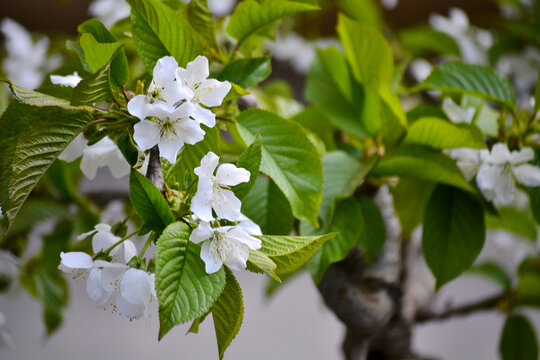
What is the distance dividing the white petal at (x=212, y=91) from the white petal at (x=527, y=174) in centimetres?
26

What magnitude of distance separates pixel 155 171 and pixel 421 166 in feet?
0.73

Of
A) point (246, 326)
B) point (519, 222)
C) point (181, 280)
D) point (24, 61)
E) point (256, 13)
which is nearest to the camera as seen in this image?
point (181, 280)

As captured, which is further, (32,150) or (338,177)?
(338,177)

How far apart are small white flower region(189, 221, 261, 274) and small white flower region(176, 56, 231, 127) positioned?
6 centimetres

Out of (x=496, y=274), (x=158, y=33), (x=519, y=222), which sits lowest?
(x=496, y=274)

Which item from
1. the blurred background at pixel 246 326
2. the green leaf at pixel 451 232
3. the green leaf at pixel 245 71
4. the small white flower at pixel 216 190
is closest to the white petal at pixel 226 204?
the small white flower at pixel 216 190

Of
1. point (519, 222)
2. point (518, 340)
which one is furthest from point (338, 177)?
point (518, 340)

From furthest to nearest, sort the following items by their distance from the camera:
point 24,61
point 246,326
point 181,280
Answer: point 246,326, point 24,61, point 181,280

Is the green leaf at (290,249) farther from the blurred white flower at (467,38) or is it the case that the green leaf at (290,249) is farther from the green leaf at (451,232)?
the blurred white flower at (467,38)

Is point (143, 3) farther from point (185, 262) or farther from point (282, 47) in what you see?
point (282, 47)

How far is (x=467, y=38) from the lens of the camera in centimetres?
80

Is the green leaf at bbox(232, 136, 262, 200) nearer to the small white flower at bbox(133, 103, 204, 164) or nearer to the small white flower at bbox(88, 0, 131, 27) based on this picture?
the small white flower at bbox(133, 103, 204, 164)

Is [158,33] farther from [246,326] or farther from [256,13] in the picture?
[246,326]

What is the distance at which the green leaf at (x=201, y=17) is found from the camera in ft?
1.26
